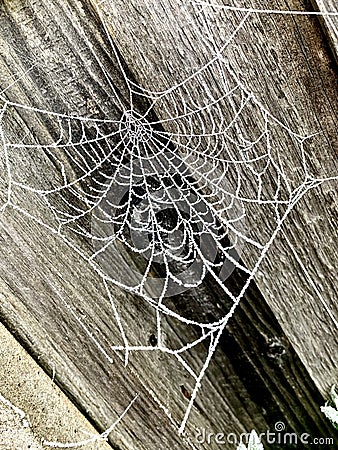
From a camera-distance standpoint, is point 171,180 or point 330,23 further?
point 171,180

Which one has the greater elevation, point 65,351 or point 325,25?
point 325,25

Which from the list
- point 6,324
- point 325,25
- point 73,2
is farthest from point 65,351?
point 325,25

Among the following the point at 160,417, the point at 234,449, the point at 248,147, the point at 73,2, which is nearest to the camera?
the point at 73,2

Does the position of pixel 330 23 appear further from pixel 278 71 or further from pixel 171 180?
pixel 171 180

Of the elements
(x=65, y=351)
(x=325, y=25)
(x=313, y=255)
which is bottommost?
(x=313, y=255)

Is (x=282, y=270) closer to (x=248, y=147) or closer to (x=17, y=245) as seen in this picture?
(x=248, y=147)

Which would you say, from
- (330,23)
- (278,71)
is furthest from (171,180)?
(330,23)

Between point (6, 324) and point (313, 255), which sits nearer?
point (6, 324)

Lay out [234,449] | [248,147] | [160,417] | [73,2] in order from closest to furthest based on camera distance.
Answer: [73,2] < [248,147] < [160,417] < [234,449]
